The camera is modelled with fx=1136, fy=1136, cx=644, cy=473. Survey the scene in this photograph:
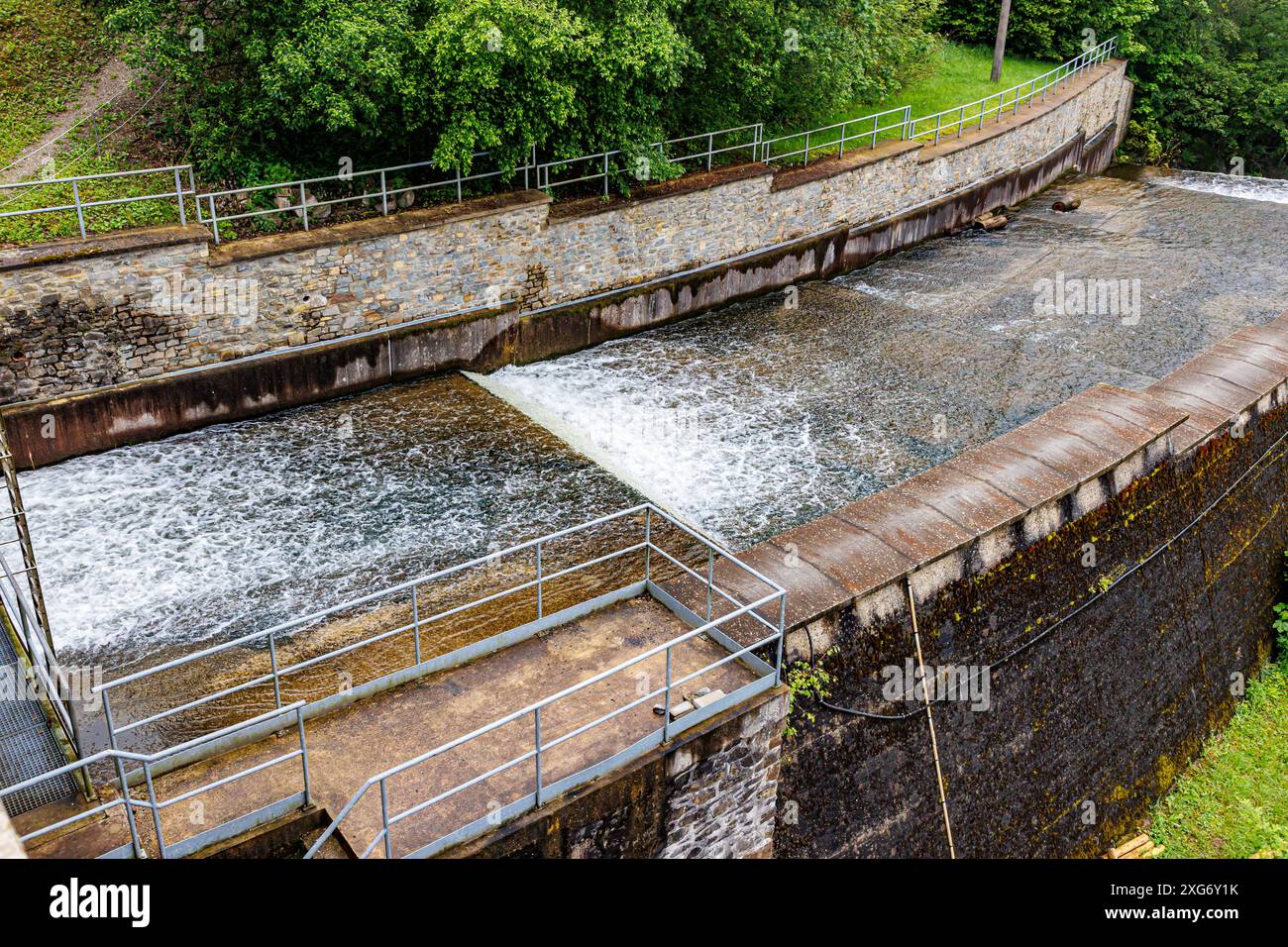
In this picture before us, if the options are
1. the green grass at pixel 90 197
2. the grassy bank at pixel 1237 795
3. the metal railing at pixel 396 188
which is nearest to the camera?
the grassy bank at pixel 1237 795

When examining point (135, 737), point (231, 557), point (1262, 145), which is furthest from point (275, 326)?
point (1262, 145)

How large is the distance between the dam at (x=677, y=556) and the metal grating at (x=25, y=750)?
481 mm

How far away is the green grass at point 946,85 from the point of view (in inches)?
1025

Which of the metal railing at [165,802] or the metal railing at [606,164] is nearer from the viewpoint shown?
the metal railing at [165,802]

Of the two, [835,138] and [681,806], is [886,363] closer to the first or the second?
[835,138]

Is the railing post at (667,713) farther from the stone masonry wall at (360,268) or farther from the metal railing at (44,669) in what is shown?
the stone masonry wall at (360,268)

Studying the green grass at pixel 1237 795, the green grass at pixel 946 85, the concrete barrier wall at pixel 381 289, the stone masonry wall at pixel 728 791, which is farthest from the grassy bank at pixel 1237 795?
the green grass at pixel 946 85

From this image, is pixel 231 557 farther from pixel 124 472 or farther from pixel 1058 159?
pixel 1058 159

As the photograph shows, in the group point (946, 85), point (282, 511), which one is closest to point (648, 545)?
point (282, 511)

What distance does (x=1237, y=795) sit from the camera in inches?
557

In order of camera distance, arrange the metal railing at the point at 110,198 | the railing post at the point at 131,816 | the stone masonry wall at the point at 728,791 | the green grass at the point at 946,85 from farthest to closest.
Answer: the green grass at the point at 946,85
the metal railing at the point at 110,198
the stone masonry wall at the point at 728,791
the railing post at the point at 131,816

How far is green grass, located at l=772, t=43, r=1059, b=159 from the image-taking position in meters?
26.0

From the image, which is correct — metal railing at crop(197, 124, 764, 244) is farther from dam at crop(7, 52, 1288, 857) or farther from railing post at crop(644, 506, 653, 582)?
railing post at crop(644, 506, 653, 582)
